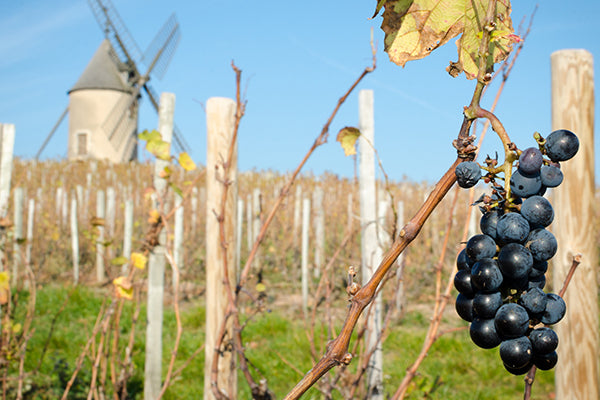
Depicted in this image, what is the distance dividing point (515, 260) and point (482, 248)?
34mm

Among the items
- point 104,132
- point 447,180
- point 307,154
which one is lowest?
point 447,180

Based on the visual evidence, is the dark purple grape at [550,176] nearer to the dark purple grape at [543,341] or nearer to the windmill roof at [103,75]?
the dark purple grape at [543,341]

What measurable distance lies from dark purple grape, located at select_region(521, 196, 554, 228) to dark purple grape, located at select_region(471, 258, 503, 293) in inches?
2.2

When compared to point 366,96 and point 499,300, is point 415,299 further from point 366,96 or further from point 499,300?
point 499,300

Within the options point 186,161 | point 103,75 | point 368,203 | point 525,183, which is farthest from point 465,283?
point 103,75

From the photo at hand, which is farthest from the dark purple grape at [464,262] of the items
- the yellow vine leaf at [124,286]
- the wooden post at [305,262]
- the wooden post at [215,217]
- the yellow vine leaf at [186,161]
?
the wooden post at [305,262]

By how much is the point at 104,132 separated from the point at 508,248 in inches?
851

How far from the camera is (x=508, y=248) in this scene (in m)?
0.50

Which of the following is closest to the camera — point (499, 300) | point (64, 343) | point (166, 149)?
point (499, 300)

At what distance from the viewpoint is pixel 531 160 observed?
0.45m

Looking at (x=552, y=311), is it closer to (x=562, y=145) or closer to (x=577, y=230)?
(x=562, y=145)

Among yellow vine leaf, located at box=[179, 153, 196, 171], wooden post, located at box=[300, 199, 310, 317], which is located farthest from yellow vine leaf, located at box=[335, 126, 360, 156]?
wooden post, located at box=[300, 199, 310, 317]

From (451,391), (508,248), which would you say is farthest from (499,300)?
(451,391)

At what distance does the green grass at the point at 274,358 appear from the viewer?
3.38 meters
